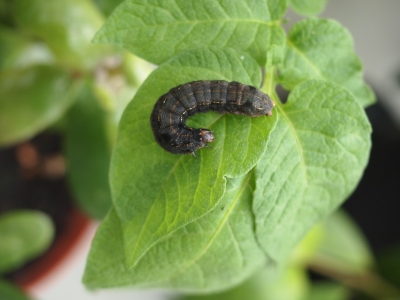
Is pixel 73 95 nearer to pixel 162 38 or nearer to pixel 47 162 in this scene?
pixel 47 162

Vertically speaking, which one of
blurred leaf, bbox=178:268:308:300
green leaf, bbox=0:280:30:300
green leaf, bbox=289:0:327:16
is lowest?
blurred leaf, bbox=178:268:308:300

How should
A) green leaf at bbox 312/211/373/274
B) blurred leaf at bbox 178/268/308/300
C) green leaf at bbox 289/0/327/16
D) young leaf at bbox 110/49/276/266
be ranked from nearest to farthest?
young leaf at bbox 110/49/276/266, green leaf at bbox 289/0/327/16, blurred leaf at bbox 178/268/308/300, green leaf at bbox 312/211/373/274

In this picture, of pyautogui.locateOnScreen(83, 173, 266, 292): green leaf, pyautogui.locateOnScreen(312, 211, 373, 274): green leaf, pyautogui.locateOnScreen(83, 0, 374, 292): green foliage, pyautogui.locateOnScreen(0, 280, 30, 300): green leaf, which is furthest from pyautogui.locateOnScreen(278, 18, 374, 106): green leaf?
pyautogui.locateOnScreen(312, 211, 373, 274): green leaf

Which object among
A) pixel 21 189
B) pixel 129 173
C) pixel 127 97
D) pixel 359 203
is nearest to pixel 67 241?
pixel 21 189

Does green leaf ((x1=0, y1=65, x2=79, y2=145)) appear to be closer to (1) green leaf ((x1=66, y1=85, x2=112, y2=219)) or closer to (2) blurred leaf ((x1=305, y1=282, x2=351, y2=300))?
(1) green leaf ((x1=66, y1=85, x2=112, y2=219))

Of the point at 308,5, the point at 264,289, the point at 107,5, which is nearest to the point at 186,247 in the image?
the point at 308,5

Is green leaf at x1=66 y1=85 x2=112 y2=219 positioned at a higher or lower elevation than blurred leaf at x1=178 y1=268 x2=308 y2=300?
higher

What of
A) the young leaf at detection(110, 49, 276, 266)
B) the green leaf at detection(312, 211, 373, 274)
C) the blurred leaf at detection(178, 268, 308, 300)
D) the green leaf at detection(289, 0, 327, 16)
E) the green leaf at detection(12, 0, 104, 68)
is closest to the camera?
the young leaf at detection(110, 49, 276, 266)

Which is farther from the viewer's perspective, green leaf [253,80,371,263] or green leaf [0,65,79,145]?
green leaf [0,65,79,145]
